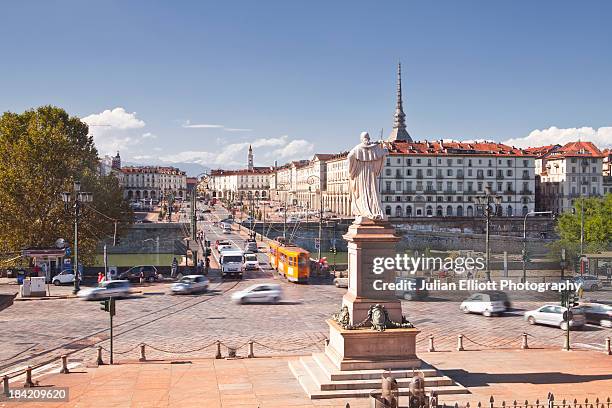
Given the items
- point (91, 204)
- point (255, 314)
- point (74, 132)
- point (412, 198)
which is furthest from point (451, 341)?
point (412, 198)

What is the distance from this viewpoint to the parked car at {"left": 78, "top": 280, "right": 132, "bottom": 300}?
37.0m

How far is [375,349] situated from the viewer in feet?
56.3

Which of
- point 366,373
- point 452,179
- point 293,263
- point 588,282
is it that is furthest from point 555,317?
point 452,179

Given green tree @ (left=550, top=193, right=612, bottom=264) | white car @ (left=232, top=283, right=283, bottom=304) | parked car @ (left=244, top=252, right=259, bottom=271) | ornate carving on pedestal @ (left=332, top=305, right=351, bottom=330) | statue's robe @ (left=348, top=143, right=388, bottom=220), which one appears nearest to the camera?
ornate carving on pedestal @ (left=332, top=305, right=351, bottom=330)

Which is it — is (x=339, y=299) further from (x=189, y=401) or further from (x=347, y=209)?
(x=347, y=209)

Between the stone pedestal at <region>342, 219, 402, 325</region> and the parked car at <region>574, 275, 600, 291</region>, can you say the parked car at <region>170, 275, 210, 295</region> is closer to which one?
the parked car at <region>574, 275, 600, 291</region>

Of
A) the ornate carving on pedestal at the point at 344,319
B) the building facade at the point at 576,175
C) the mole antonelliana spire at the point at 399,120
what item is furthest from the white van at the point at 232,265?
the mole antonelliana spire at the point at 399,120

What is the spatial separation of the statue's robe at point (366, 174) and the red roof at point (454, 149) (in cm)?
9199

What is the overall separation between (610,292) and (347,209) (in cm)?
9284

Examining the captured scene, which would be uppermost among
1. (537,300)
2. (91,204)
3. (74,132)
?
(74,132)

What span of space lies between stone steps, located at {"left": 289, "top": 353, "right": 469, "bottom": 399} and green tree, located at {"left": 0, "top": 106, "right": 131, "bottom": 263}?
31.4 m

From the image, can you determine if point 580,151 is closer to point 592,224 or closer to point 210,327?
point 592,224

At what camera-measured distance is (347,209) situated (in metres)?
132

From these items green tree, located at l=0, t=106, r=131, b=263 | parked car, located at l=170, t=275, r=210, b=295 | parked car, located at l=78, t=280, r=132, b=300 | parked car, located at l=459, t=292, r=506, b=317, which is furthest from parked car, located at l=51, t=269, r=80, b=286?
parked car, located at l=459, t=292, r=506, b=317
